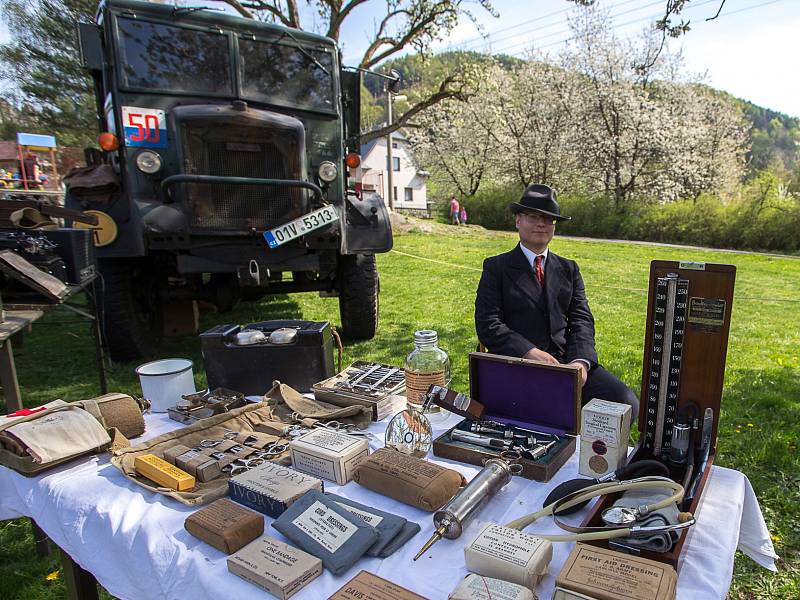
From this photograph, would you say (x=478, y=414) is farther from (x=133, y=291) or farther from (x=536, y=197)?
(x=133, y=291)

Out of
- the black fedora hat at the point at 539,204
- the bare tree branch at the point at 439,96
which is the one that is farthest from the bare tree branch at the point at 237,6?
the black fedora hat at the point at 539,204

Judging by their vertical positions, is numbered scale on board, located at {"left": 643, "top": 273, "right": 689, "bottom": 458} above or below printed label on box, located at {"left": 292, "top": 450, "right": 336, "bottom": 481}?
above

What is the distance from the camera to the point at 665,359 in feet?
4.83

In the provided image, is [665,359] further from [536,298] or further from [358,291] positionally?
[358,291]

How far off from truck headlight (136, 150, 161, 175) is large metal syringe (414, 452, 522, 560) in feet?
12.9

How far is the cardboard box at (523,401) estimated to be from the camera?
4.97 feet

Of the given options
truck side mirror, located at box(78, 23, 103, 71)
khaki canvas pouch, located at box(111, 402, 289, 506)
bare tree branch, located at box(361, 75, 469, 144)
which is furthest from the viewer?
bare tree branch, located at box(361, 75, 469, 144)

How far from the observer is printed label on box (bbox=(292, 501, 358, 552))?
1.10 metres

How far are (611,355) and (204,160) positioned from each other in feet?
14.4

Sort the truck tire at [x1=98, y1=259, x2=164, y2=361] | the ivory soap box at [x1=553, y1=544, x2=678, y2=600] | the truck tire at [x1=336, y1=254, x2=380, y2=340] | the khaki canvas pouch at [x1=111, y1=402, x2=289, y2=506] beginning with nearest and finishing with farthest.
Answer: the ivory soap box at [x1=553, y1=544, x2=678, y2=600], the khaki canvas pouch at [x1=111, y1=402, x2=289, y2=506], the truck tire at [x1=98, y1=259, x2=164, y2=361], the truck tire at [x1=336, y1=254, x2=380, y2=340]

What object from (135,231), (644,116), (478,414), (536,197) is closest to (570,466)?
(478,414)

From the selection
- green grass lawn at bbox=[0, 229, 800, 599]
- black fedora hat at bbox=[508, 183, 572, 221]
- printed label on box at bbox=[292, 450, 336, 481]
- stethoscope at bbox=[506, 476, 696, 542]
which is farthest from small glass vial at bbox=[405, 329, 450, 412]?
green grass lawn at bbox=[0, 229, 800, 599]

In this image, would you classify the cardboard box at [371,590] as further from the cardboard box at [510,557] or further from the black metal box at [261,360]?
the black metal box at [261,360]

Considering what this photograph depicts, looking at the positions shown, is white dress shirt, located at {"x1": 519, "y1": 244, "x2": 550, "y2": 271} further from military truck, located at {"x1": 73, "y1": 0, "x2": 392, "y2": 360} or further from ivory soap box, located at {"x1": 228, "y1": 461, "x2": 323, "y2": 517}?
military truck, located at {"x1": 73, "y1": 0, "x2": 392, "y2": 360}
